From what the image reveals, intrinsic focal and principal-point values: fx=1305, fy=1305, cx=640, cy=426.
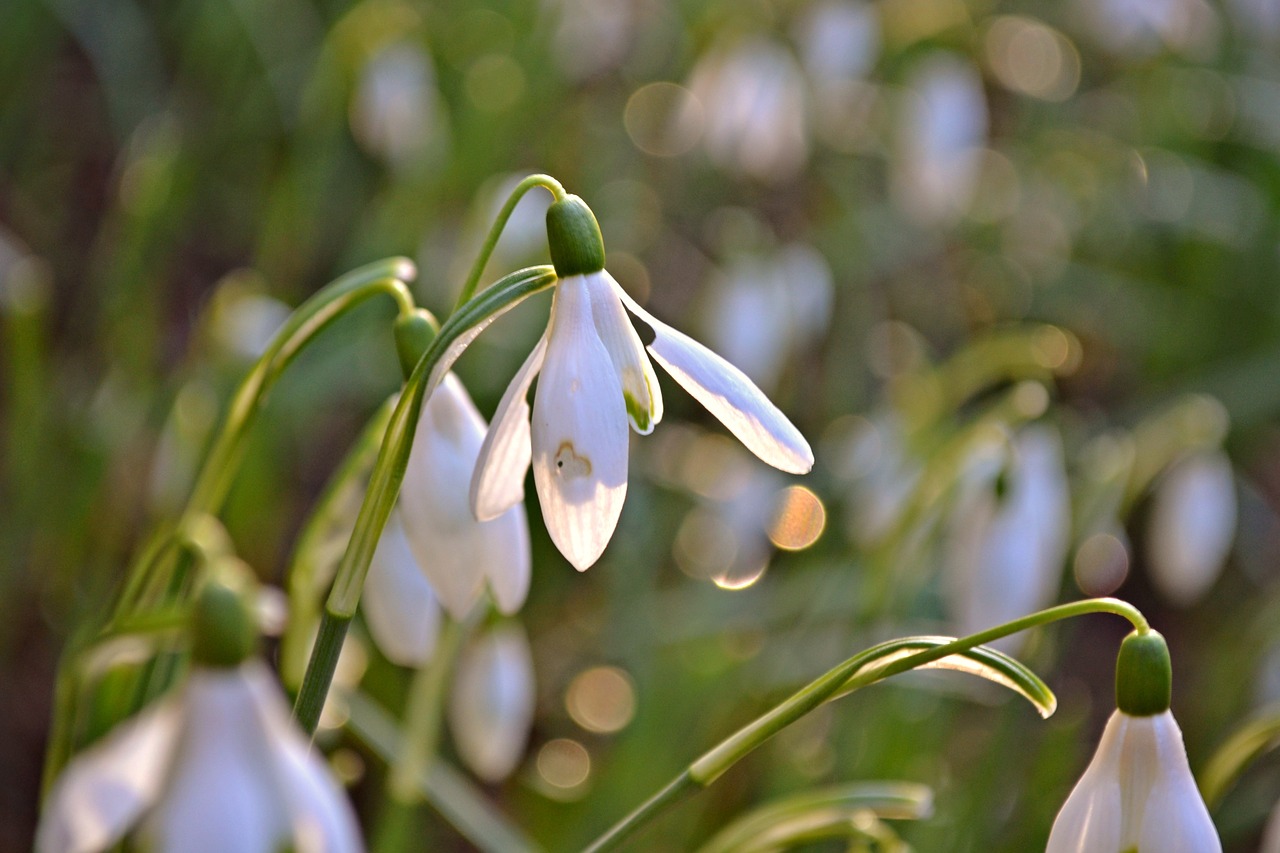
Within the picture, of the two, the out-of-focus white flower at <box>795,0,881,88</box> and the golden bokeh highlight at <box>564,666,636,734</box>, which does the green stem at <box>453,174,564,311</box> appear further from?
the out-of-focus white flower at <box>795,0,881,88</box>

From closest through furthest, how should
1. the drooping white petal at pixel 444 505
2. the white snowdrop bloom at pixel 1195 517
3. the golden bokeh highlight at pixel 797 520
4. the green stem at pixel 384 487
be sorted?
the green stem at pixel 384 487 → the drooping white petal at pixel 444 505 → the white snowdrop bloom at pixel 1195 517 → the golden bokeh highlight at pixel 797 520

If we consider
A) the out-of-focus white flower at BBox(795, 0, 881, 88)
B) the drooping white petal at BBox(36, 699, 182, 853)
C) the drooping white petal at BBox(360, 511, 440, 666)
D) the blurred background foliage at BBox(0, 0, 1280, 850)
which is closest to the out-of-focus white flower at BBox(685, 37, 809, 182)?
the blurred background foliage at BBox(0, 0, 1280, 850)

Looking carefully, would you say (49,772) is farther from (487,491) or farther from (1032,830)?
(1032,830)

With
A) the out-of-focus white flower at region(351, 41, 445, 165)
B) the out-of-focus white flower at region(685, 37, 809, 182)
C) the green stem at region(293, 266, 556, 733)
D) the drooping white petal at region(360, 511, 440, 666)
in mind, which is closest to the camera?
the green stem at region(293, 266, 556, 733)

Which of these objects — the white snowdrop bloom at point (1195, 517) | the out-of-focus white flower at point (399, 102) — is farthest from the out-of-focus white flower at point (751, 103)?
the white snowdrop bloom at point (1195, 517)

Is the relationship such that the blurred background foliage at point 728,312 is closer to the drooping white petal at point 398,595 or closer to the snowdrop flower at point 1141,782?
the drooping white petal at point 398,595

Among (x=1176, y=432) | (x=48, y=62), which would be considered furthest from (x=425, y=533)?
(x=48, y=62)

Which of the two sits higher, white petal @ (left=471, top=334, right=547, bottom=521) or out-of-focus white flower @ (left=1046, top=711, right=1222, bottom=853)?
white petal @ (left=471, top=334, right=547, bottom=521)
